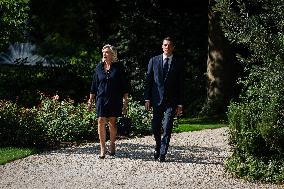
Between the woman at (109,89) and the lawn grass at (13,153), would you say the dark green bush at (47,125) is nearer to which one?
the lawn grass at (13,153)

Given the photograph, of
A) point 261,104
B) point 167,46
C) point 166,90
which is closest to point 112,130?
point 166,90

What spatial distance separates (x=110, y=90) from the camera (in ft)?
31.4

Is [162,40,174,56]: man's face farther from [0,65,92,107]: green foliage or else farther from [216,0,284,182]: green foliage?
[0,65,92,107]: green foliage

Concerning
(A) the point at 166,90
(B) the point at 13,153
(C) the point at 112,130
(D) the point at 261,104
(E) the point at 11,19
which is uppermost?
(E) the point at 11,19

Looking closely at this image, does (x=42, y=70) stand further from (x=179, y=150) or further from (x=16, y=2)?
(x=179, y=150)

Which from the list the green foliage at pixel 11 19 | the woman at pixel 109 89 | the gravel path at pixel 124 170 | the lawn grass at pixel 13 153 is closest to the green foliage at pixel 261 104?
the gravel path at pixel 124 170

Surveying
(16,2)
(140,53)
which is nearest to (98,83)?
(16,2)

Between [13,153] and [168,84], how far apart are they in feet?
9.53

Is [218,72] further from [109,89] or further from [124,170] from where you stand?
[124,170]

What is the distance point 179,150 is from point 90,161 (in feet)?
6.64

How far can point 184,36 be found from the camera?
2041 centimetres

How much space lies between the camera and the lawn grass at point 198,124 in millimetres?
14523

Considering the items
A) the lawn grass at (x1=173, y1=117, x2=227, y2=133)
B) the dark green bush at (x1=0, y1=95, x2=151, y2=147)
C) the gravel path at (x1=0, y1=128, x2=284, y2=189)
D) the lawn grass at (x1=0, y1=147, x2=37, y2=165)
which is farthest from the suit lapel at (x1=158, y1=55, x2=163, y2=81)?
the lawn grass at (x1=173, y1=117, x2=227, y2=133)

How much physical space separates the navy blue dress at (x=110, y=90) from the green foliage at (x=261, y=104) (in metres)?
2.01
